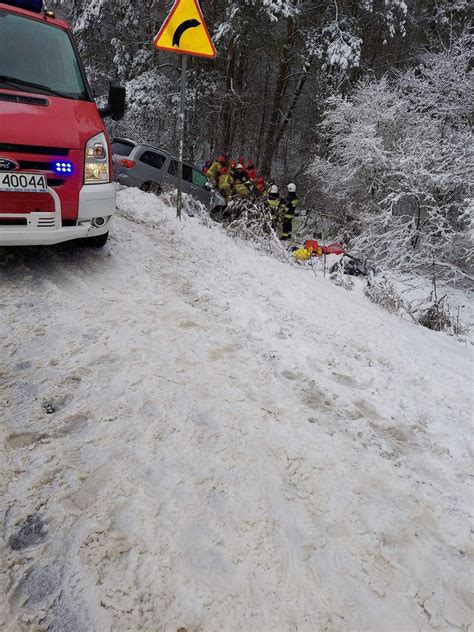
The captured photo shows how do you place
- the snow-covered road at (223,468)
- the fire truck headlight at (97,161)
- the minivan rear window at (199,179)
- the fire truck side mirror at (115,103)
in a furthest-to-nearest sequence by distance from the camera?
the minivan rear window at (199,179), the fire truck side mirror at (115,103), the fire truck headlight at (97,161), the snow-covered road at (223,468)

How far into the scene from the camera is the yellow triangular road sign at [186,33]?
17.2ft

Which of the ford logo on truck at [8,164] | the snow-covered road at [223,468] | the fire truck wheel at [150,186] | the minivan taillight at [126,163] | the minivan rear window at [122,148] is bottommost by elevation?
the snow-covered road at [223,468]

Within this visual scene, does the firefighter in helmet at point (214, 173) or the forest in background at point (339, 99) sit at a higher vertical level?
the forest in background at point (339, 99)

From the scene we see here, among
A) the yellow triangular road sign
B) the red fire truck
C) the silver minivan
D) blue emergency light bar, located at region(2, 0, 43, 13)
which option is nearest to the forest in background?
the silver minivan

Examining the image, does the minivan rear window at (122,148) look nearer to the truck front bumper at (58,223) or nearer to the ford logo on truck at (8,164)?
the truck front bumper at (58,223)

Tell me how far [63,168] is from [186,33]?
3295 mm

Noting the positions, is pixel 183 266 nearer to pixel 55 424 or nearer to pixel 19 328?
pixel 19 328

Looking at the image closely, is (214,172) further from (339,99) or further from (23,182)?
(23,182)

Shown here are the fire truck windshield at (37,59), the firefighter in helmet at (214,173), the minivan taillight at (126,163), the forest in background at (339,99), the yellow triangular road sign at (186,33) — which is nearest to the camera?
the fire truck windshield at (37,59)

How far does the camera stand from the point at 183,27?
533 cm

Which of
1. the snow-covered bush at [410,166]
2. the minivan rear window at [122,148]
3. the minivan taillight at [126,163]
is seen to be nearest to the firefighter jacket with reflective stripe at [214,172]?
the minivan rear window at [122,148]

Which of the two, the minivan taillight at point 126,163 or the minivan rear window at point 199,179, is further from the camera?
the minivan rear window at point 199,179

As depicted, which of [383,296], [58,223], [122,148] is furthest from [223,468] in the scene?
[122,148]

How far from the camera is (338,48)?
13.8m
